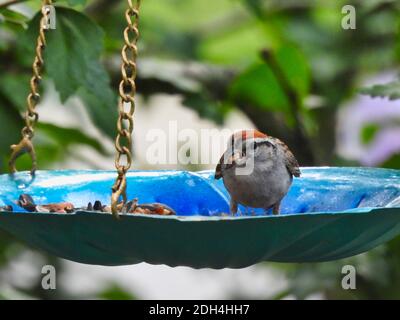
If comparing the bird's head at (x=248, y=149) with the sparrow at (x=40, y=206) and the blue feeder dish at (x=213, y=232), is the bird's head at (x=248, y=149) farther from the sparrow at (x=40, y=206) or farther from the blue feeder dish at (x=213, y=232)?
the sparrow at (x=40, y=206)

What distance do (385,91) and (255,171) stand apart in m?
0.43

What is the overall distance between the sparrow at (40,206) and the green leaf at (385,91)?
0.70 m

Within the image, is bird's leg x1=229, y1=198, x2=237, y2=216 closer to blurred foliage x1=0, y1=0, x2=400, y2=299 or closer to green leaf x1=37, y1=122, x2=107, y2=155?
blurred foliage x1=0, y1=0, x2=400, y2=299

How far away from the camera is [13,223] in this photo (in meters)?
1.69

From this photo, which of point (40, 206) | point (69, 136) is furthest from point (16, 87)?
point (40, 206)

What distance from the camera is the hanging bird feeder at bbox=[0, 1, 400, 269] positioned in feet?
5.07

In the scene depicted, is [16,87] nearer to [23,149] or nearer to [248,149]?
[23,149]

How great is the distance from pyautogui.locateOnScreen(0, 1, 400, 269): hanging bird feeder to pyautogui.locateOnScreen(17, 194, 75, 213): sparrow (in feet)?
0.07

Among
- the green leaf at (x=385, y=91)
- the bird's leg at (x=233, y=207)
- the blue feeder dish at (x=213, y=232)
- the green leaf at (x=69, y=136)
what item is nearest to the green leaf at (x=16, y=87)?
the green leaf at (x=69, y=136)

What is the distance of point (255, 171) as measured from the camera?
189cm

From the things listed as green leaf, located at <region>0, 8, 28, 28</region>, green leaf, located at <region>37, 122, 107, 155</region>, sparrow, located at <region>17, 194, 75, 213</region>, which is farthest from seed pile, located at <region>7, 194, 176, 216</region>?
green leaf, located at <region>37, 122, 107, 155</region>

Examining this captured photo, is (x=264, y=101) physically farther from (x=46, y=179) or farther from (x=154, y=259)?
(x=154, y=259)

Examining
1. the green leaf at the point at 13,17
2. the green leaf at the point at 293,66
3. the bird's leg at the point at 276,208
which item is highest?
the green leaf at the point at 293,66

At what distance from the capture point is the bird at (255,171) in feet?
6.21
